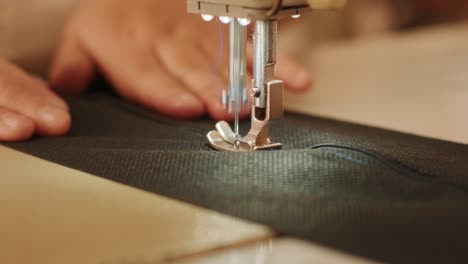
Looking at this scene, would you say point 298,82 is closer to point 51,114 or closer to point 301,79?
point 301,79

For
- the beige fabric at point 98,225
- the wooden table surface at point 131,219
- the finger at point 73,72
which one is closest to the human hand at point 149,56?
the finger at point 73,72

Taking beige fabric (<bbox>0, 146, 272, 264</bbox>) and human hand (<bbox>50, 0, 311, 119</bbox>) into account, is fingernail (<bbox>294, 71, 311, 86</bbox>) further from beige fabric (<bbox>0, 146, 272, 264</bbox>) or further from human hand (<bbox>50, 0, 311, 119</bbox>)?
beige fabric (<bbox>0, 146, 272, 264</bbox>)

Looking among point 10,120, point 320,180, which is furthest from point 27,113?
point 320,180

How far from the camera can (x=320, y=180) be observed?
2.48 ft

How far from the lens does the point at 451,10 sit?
2688mm

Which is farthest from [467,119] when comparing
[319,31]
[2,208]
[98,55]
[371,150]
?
[319,31]

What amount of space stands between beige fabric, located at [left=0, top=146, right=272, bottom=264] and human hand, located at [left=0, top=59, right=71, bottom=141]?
15 centimetres

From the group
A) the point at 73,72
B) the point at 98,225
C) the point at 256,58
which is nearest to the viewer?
the point at 98,225

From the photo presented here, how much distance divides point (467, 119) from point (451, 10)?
1.58 meters

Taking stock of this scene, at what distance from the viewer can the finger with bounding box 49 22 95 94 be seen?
4.27 feet

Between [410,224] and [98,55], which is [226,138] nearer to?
[410,224]

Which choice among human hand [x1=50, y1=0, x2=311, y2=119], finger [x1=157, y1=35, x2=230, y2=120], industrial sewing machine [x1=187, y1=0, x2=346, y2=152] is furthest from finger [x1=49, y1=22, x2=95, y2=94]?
industrial sewing machine [x1=187, y1=0, x2=346, y2=152]

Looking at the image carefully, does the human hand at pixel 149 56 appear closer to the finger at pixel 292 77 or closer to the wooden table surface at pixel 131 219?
the finger at pixel 292 77

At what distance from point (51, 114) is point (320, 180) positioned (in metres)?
0.37
